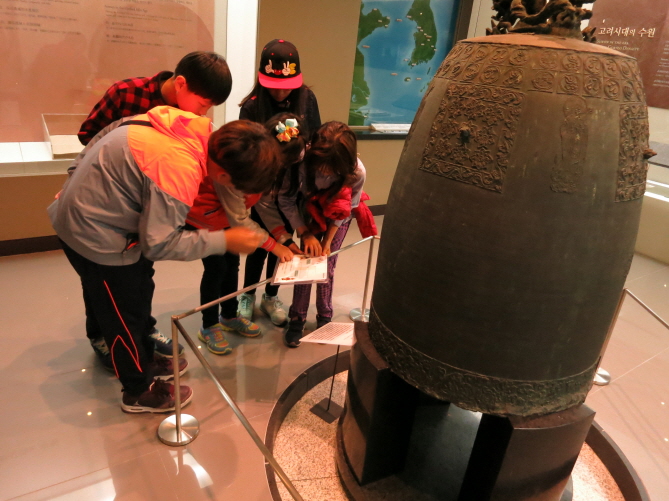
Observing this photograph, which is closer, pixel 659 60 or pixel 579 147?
pixel 579 147

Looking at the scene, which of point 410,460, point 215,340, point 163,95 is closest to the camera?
point 410,460

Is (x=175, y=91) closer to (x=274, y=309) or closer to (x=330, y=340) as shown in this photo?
(x=330, y=340)

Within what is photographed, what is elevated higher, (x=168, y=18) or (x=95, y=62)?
(x=168, y=18)

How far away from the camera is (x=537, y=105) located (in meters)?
1.48

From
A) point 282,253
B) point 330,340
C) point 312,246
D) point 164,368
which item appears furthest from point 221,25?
point 330,340

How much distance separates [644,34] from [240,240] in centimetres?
420

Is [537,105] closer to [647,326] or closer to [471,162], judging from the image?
[471,162]

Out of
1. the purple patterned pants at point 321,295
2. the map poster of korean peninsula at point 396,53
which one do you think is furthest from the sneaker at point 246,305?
the map poster of korean peninsula at point 396,53

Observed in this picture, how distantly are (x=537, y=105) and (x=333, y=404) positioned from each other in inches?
74.1

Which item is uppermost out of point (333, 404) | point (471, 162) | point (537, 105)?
point (537, 105)

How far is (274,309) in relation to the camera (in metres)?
3.35

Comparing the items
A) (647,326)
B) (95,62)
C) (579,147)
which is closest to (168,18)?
(95,62)

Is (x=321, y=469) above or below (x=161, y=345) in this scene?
below

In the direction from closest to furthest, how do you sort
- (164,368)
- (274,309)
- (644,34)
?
(164,368), (274,309), (644,34)
